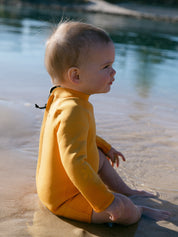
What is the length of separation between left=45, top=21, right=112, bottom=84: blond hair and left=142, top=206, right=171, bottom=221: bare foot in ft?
2.74

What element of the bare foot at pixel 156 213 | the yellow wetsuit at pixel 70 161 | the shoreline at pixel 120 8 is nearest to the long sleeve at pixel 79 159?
the yellow wetsuit at pixel 70 161

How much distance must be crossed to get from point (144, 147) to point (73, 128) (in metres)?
1.30

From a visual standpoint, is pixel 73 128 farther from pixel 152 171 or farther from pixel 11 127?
pixel 11 127

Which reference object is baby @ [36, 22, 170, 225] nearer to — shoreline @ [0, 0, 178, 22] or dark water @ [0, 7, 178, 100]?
dark water @ [0, 7, 178, 100]

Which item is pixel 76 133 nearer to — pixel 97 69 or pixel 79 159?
pixel 79 159

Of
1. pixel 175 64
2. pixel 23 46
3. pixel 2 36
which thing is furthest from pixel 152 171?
pixel 2 36

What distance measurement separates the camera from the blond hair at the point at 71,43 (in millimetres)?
1523

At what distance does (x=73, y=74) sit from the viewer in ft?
5.17

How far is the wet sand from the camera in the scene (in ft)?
5.26

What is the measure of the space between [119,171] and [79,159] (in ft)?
2.71

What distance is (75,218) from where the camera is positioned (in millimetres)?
1634

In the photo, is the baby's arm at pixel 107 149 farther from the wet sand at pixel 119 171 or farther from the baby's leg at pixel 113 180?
the wet sand at pixel 119 171

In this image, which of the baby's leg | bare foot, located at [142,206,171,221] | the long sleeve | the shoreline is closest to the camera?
the long sleeve

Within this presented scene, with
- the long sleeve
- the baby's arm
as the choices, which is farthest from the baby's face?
the baby's arm
